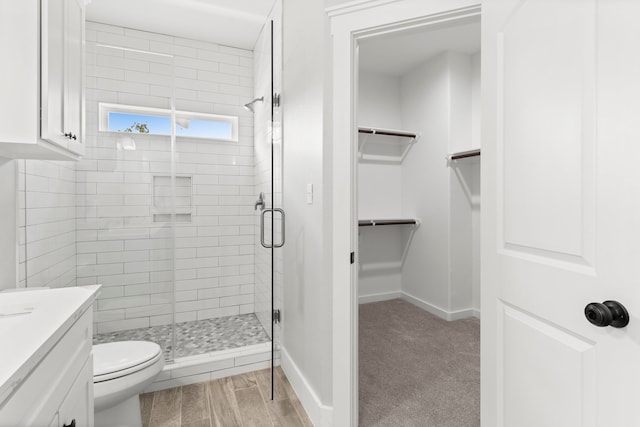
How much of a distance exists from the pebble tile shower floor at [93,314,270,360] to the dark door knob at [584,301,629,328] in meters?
2.19

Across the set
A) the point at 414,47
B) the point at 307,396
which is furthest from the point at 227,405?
the point at 414,47

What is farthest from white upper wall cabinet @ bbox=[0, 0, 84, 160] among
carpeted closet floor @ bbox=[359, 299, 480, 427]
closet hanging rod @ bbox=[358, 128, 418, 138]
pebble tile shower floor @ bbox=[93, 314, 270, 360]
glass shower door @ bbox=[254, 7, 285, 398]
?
closet hanging rod @ bbox=[358, 128, 418, 138]

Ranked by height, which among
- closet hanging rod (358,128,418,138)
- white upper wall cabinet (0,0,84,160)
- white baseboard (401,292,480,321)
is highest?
closet hanging rod (358,128,418,138)

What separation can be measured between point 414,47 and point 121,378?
11.1 feet

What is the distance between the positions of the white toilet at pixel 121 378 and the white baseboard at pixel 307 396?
791 millimetres

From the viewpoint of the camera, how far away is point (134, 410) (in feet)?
5.67

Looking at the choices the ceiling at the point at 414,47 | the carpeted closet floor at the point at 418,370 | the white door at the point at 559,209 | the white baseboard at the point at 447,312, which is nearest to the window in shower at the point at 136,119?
the ceiling at the point at 414,47

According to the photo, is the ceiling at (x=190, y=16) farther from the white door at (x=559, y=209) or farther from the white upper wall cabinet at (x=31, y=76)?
the white door at (x=559, y=209)

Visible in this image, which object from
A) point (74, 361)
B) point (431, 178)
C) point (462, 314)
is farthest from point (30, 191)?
point (462, 314)

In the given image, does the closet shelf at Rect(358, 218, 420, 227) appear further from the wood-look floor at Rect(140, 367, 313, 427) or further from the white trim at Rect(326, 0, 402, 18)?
the white trim at Rect(326, 0, 402, 18)

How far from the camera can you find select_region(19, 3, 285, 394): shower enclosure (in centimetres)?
214

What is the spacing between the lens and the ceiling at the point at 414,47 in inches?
114

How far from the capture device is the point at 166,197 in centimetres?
244

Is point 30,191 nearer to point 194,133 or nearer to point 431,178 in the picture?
point 194,133
